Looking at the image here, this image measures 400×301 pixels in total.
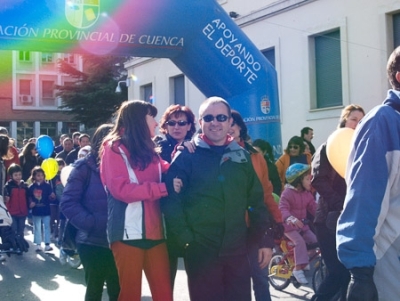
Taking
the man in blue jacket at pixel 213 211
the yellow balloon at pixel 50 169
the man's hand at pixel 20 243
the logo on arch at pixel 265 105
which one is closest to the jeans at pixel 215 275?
the man in blue jacket at pixel 213 211

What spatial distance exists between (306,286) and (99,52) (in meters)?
4.67

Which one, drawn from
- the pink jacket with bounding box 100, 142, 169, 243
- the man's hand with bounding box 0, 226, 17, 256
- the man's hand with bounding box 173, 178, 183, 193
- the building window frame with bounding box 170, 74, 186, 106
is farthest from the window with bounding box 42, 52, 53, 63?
the man's hand with bounding box 173, 178, 183, 193

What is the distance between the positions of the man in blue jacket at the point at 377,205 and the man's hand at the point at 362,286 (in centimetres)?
1

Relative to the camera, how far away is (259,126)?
9711 millimetres

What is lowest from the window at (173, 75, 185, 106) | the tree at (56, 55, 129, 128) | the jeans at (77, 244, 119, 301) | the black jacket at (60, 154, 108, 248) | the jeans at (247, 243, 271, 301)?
the jeans at (247, 243, 271, 301)

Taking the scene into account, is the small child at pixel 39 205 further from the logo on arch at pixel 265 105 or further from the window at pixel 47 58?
the window at pixel 47 58

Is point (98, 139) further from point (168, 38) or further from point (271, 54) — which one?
point (271, 54)

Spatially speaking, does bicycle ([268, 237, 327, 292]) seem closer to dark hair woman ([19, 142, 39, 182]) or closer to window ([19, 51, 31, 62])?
dark hair woman ([19, 142, 39, 182])

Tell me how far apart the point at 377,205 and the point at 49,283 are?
6159 mm

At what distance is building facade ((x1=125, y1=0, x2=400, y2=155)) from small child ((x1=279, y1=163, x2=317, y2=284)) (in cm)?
697

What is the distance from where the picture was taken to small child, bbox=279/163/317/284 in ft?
23.0

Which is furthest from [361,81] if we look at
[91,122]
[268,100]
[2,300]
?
[91,122]

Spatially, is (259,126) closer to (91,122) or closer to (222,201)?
(222,201)

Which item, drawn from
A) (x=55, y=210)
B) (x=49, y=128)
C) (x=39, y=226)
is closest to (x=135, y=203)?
(x=39, y=226)
